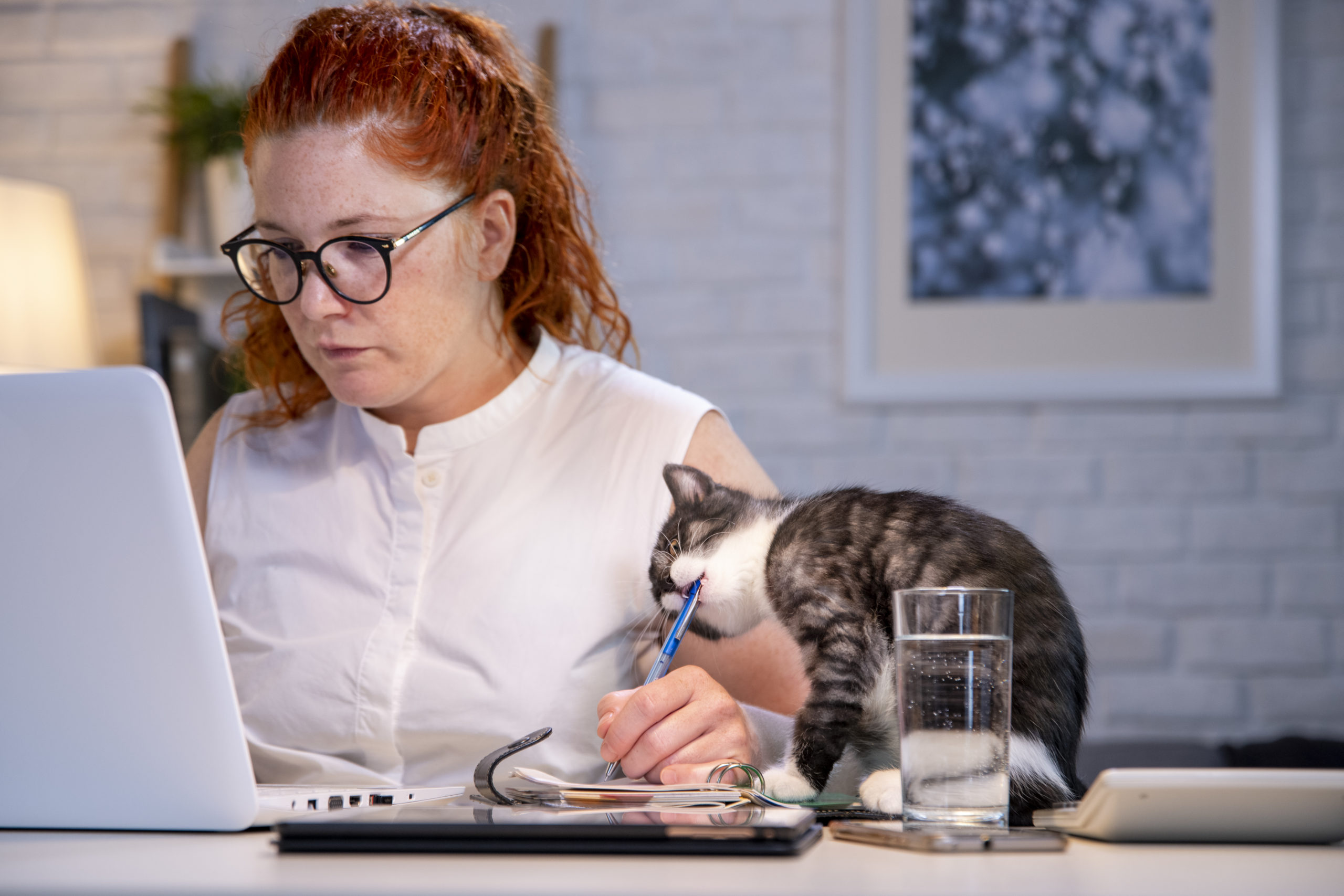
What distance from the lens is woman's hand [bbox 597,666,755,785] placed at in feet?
2.84

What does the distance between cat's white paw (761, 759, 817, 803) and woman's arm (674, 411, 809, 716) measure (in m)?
0.36

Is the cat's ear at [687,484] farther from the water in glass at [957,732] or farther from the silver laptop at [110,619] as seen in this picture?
the silver laptop at [110,619]

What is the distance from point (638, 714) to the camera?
2.84 ft

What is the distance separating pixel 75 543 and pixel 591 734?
65 centimetres

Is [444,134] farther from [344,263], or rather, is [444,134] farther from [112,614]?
[112,614]

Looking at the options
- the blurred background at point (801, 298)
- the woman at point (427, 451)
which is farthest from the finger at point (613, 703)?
the blurred background at point (801, 298)

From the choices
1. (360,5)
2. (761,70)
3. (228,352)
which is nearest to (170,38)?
(228,352)

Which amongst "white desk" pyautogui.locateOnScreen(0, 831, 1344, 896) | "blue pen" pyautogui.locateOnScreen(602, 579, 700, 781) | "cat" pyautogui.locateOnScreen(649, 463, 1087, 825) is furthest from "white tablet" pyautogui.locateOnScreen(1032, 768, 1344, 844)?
"blue pen" pyautogui.locateOnScreen(602, 579, 700, 781)

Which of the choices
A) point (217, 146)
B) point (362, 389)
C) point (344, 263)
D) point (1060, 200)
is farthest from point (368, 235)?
point (1060, 200)

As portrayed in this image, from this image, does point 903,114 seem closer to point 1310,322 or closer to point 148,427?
point 1310,322

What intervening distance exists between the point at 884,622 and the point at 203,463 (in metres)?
0.90

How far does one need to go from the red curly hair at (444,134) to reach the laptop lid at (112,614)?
58 cm

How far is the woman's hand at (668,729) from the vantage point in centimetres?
87

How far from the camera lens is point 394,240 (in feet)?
3.68
